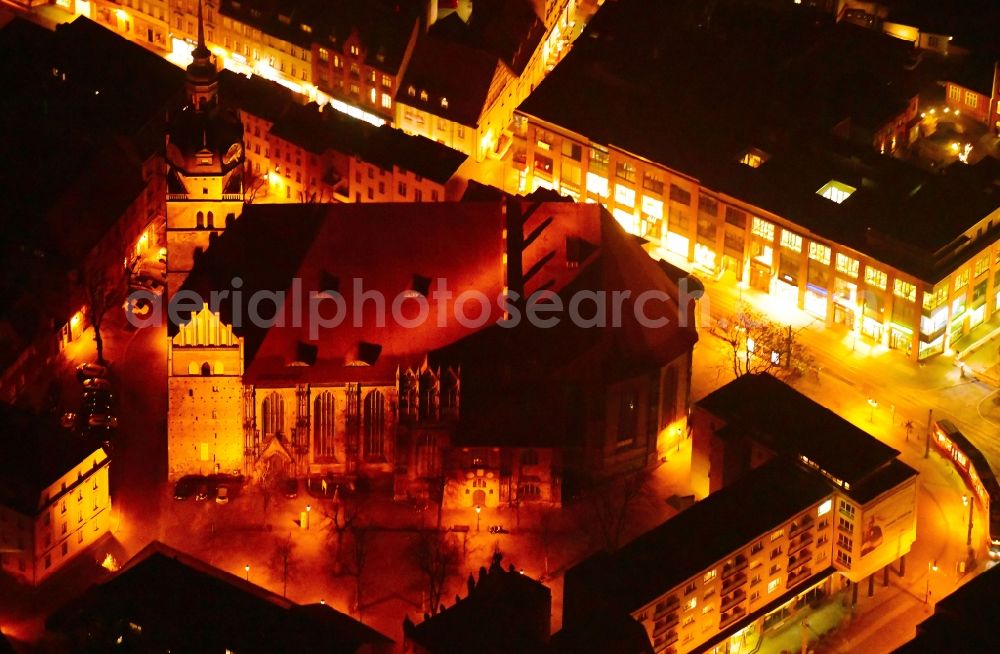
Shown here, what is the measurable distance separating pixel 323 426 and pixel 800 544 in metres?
36.6

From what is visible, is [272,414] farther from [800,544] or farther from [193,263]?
[800,544]

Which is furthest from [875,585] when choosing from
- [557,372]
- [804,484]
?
[557,372]

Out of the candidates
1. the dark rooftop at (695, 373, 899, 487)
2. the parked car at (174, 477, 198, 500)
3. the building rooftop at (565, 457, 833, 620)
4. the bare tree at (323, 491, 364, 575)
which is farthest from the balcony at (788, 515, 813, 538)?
the parked car at (174, 477, 198, 500)

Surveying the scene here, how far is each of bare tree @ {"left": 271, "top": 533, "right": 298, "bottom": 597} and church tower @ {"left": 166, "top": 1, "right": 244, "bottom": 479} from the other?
27.5 ft

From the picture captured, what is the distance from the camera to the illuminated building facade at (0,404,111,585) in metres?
181

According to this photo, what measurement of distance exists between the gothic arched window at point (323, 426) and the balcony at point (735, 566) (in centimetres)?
3319

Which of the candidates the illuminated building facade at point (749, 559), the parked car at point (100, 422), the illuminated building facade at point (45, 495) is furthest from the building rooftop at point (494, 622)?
the parked car at point (100, 422)

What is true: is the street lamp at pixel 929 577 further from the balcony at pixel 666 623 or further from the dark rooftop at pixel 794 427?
the balcony at pixel 666 623

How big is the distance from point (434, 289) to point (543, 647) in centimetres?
3676

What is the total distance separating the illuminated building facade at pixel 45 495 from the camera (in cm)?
18112

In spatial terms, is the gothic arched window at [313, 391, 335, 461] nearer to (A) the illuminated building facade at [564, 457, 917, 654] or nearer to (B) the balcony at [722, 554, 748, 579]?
(A) the illuminated building facade at [564, 457, 917, 654]

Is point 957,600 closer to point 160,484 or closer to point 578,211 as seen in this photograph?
point 578,211

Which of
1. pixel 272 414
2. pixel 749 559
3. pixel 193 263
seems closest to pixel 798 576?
pixel 749 559

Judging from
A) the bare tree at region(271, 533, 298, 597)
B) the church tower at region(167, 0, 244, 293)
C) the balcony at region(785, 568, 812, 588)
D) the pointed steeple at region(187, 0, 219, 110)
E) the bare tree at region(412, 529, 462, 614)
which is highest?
the pointed steeple at region(187, 0, 219, 110)
